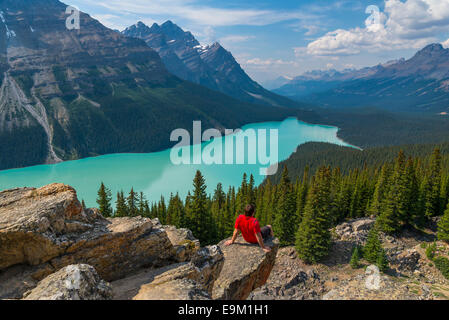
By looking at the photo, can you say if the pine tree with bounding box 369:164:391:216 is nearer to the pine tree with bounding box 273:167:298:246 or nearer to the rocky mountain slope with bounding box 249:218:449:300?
the rocky mountain slope with bounding box 249:218:449:300

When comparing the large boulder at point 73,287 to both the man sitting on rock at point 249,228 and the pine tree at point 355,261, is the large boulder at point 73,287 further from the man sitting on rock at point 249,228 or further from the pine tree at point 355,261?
the pine tree at point 355,261

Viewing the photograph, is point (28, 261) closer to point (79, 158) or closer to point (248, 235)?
point (248, 235)

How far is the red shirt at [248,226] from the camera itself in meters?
13.3

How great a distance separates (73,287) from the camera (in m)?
7.30

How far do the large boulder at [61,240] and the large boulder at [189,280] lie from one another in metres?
1.53

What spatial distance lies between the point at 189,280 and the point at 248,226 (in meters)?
4.87

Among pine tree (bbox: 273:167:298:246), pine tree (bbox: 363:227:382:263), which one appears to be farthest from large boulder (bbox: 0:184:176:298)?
pine tree (bbox: 273:167:298:246)

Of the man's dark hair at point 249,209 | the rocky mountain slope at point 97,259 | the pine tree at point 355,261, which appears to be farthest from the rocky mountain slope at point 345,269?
the man's dark hair at point 249,209

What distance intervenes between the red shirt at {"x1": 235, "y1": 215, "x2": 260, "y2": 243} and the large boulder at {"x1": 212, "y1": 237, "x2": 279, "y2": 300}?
0.55 metres

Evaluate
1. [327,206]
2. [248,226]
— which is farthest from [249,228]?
[327,206]

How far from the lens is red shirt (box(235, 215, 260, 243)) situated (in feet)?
43.7
